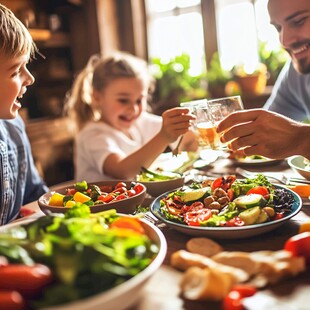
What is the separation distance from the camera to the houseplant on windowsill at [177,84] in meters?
3.56

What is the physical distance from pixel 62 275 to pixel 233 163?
1.18 metres

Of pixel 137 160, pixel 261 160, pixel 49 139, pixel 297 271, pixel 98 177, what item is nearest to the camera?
pixel 297 271

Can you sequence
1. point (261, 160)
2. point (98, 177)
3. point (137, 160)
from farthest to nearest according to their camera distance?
point (98, 177)
point (137, 160)
point (261, 160)

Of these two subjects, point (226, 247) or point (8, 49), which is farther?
point (8, 49)

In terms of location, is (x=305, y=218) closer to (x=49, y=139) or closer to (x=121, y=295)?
(x=121, y=295)

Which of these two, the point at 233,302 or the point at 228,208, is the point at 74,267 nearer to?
the point at 233,302

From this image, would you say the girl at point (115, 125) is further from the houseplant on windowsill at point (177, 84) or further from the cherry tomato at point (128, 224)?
the houseplant on windowsill at point (177, 84)

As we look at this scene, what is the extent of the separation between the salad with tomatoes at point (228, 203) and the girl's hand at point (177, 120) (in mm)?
389

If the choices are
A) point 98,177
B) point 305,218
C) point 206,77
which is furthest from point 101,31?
point 305,218

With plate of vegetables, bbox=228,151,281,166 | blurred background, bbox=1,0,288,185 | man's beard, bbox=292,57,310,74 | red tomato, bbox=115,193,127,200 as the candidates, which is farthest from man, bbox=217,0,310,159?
blurred background, bbox=1,0,288,185

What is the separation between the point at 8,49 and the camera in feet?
4.06

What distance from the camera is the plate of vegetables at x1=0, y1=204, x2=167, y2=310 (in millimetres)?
504

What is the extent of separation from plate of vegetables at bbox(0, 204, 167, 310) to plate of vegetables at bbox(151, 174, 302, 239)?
8.4 inches

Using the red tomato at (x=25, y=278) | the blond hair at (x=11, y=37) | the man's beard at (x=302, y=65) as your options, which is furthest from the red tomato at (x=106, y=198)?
the man's beard at (x=302, y=65)
